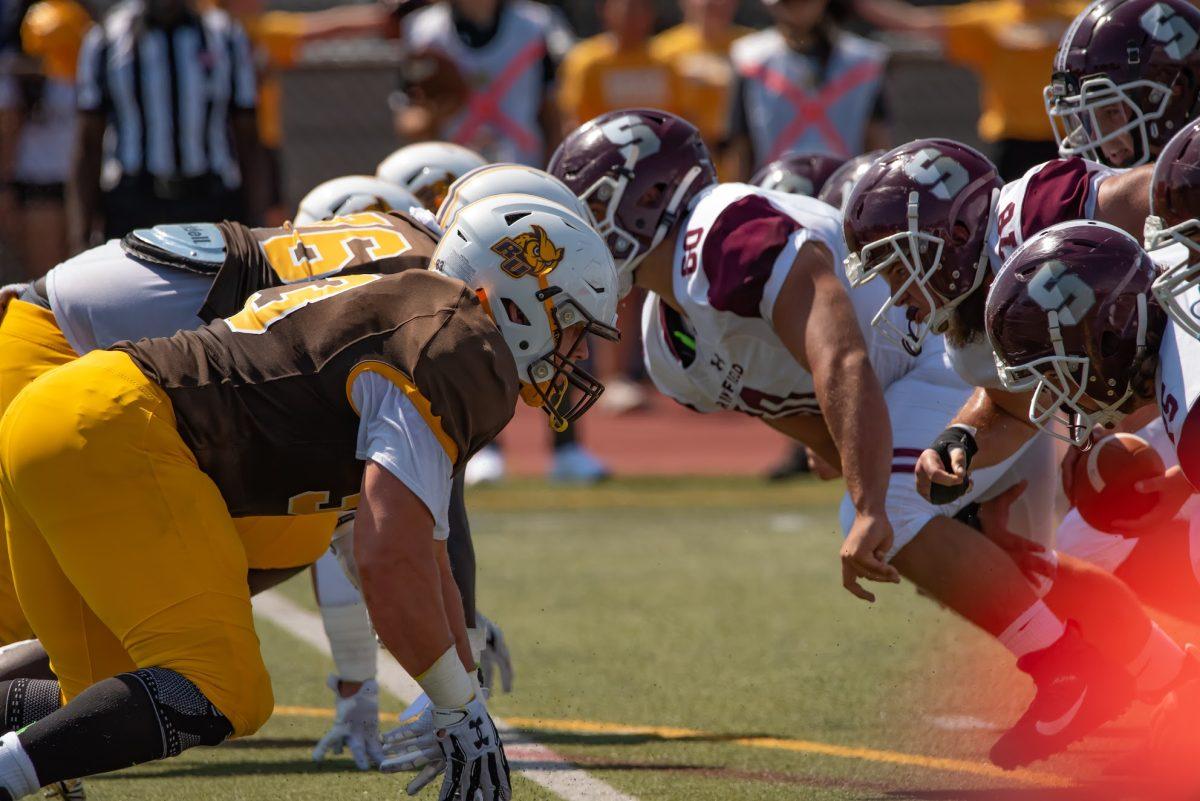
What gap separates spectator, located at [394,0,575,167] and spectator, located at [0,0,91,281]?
223 cm

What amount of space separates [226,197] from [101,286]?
4187 millimetres

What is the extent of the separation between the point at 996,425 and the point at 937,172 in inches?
24.1

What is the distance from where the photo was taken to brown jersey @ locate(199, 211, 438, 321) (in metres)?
4.07

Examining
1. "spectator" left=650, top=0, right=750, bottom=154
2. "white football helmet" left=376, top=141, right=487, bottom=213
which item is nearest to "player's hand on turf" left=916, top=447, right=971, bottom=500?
"white football helmet" left=376, top=141, right=487, bottom=213

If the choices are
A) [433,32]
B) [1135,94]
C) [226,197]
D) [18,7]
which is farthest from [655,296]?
[18,7]

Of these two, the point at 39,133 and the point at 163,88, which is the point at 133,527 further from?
the point at 39,133

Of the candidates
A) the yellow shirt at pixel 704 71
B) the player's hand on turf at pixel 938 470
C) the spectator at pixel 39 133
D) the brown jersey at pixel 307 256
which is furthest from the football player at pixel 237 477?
the spectator at pixel 39 133

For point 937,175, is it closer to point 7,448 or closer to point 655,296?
point 655,296

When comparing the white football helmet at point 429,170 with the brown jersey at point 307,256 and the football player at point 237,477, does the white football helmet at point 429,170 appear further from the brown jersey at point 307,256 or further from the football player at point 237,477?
the football player at point 237,477

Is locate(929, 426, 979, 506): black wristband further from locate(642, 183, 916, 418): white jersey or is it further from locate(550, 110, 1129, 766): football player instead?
locate(642, 183, 916, 418): white jersey

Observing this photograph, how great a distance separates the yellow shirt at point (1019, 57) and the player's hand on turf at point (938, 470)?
5.43 m

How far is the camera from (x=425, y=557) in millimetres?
3293

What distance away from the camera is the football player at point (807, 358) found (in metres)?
4.02

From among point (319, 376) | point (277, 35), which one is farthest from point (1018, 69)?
point (319, 376)
